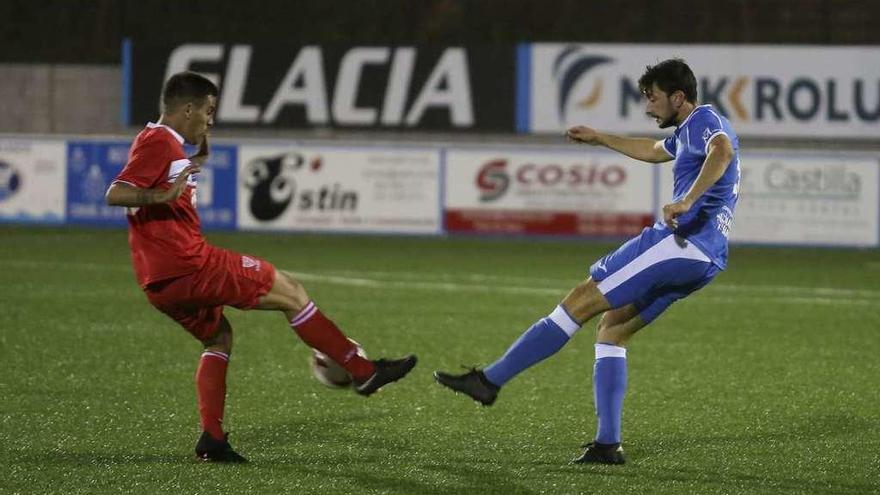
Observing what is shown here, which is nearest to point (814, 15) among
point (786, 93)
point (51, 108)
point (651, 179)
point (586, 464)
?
point (786, 93)

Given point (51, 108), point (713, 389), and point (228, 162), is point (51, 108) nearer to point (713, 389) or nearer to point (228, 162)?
point (228, 162)

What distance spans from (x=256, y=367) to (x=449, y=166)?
10.8 meters

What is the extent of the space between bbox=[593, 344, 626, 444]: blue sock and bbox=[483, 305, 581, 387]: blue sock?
0.21 metres

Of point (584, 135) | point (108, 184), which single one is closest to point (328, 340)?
point (584, 135)

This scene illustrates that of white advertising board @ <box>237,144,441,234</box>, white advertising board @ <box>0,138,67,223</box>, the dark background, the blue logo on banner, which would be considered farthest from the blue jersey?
the dark background

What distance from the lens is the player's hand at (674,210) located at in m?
5.83

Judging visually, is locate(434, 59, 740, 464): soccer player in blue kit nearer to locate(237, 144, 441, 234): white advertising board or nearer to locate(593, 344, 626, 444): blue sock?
locate(593, 344, 626, 444): blue sock

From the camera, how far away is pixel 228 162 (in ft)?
65.9

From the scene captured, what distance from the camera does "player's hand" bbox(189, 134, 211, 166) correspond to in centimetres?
617

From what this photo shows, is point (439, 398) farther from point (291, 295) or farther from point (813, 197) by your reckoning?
point (813, 197)

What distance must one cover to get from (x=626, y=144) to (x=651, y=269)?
0.86 meters

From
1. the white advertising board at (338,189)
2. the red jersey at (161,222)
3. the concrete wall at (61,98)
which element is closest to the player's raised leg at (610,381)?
the red jersey at (161,222)

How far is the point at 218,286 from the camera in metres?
5.98

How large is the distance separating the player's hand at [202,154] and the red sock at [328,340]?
2.49 feet
